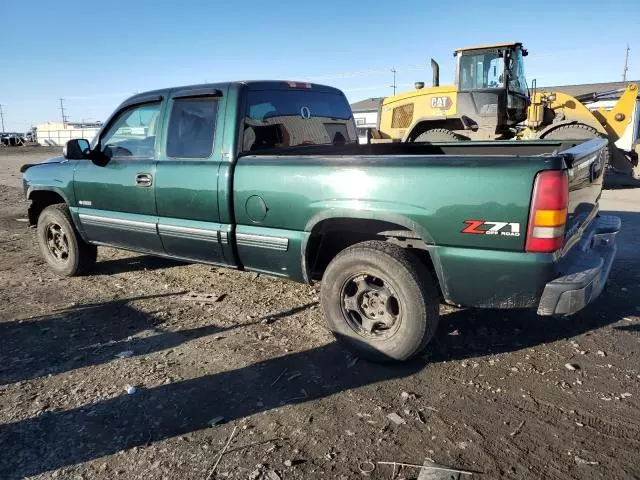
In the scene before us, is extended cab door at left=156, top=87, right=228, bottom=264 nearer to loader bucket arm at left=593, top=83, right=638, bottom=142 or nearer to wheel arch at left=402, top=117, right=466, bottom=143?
wheel arch at left=402, top=117, right=466, bottom=143

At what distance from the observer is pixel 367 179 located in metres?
3.36

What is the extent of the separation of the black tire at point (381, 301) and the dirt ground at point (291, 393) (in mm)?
183

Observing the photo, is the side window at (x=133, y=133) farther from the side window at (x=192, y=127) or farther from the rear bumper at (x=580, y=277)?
the rear bumper at (x=580, y=277)

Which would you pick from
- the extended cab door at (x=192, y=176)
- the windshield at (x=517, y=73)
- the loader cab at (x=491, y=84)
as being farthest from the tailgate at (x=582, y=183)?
the windshield at (x=517, y=73)

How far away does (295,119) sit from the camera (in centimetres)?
468

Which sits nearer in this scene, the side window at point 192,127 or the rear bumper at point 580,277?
the rear bumper at point 580,277

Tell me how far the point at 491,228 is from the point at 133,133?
3.64m

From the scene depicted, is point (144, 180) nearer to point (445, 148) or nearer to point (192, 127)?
point (192, 127)

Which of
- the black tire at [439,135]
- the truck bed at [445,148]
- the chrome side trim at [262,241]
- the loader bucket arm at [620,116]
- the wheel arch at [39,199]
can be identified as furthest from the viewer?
the loader bucket arm at [620,116]

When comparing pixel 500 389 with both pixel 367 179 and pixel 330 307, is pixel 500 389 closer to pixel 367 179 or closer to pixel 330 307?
pixel 330 307

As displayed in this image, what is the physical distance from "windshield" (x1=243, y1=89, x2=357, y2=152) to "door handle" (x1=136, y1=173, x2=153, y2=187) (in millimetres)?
1063

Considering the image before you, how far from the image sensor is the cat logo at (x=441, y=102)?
38.0 ft

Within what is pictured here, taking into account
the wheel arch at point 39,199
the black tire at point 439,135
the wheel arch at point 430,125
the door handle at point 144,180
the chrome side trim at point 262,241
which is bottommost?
the chrome side trim at point 262,241

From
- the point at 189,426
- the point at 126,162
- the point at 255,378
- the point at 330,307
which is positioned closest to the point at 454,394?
the point at 330,307
